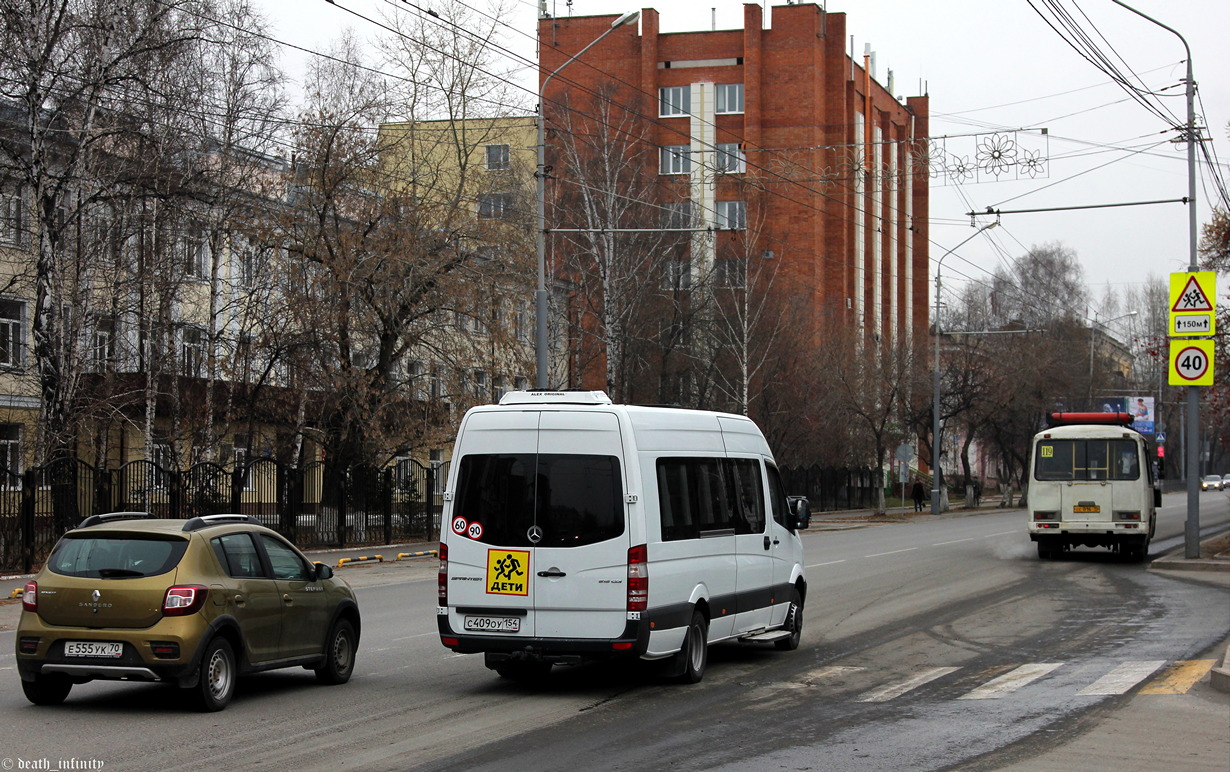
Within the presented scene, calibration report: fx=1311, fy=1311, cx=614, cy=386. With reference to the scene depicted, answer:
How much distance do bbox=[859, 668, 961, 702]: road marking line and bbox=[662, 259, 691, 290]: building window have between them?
1586 inches

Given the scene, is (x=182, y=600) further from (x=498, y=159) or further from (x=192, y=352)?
(x=498, y=159)

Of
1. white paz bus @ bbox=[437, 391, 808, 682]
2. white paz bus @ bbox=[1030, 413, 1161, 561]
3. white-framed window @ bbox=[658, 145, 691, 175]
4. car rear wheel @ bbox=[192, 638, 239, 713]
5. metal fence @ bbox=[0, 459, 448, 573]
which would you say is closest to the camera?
car rear wheel @ bbox=[192, 638, 239, 713]

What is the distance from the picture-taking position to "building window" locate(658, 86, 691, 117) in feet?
225

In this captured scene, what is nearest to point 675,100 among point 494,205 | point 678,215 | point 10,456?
point 678,215

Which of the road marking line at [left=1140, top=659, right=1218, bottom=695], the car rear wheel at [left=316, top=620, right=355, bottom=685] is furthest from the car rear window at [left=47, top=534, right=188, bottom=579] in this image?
the road marking line at [left=1140, top=659, right=1218, bottom=695]

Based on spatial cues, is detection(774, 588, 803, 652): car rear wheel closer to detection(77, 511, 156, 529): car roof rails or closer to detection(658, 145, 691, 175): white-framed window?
detection(77, 511, 156, 529): car roof rails

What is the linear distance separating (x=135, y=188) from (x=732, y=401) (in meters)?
30.8

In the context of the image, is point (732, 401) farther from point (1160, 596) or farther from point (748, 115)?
point (1160, 596)

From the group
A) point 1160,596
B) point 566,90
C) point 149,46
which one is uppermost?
point 566,90

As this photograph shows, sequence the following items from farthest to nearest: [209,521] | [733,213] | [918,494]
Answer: [733,213]
[918,494]
[209,521]

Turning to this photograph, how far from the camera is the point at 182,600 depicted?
9.66 meters

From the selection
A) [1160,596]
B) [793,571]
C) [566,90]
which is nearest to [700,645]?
[793,571]

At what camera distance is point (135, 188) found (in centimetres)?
2730

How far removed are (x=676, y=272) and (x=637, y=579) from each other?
42483mm
